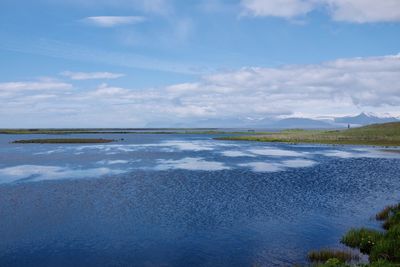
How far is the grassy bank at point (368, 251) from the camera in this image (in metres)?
21.4

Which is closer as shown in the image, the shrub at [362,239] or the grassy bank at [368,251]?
the grassy bank at [368,251]

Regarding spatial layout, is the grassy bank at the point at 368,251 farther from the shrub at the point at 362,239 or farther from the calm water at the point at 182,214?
the calm water at the point at 182,214

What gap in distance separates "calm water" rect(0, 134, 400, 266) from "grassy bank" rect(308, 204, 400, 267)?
1.14m

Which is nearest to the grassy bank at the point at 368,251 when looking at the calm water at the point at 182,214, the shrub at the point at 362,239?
the shrub at the point at 362,239

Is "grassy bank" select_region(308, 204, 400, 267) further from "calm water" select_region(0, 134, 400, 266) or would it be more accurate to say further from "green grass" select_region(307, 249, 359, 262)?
"calm water" select_region(0, 134, 400, 266)

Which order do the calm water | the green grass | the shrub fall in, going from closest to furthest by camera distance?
the green grass
the shrub
the calm water

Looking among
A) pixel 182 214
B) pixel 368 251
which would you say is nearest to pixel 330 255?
pixel 368 251

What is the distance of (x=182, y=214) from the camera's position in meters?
35.7

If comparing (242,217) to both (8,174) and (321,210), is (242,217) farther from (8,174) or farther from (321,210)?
(8,174)

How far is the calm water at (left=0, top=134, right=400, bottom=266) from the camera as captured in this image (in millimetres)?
25344

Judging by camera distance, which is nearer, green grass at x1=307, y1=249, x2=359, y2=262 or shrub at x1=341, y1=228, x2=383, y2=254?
green grass at x1=307, y1=249, x2=359, y2=262

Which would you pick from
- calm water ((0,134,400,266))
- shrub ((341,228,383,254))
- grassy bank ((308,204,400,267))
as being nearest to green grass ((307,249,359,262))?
grassy bank ((308,204,400,267))

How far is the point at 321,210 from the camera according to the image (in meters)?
36.8

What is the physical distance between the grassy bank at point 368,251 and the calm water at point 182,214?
44.7 inches
